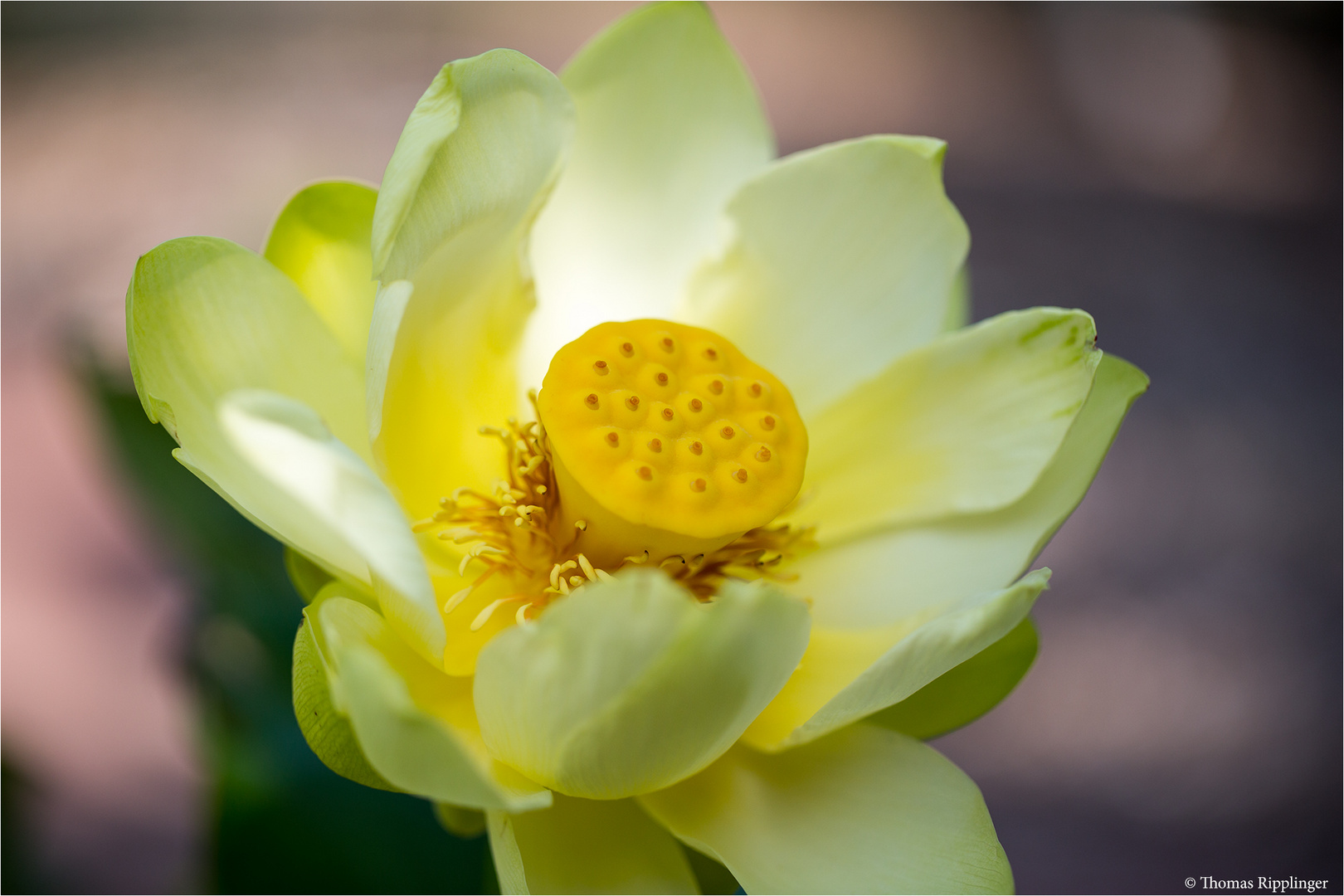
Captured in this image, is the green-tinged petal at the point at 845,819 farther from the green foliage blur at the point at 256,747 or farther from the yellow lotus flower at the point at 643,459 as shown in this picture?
the green foliage blur at the point at 256,747

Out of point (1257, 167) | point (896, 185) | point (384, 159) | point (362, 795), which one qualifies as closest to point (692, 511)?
point (896, 185)

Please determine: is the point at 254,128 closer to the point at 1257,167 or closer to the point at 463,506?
the point at 463,506

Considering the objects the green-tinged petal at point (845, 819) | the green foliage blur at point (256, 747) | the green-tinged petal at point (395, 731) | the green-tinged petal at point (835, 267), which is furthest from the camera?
the green foliage blur at point (256, 747)

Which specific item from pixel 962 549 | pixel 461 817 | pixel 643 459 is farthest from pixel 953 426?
pixel 461 817

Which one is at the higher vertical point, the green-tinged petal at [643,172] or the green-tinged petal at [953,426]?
the green-tinged petal at [643,172]

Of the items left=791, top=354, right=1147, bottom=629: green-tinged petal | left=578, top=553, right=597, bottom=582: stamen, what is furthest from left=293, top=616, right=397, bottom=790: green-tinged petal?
left=791, top=354, right=1147, bottom=629: green-tinged petal

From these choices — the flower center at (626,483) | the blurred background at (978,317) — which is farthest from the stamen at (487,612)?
the blurred background at (978,317)
